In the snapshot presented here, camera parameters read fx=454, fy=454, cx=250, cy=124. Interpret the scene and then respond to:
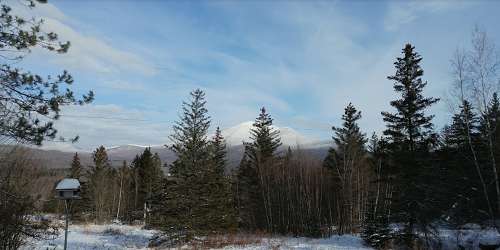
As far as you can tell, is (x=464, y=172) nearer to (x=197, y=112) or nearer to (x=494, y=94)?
(x=494, y=94)

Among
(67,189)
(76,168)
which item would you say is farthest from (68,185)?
(76,168)

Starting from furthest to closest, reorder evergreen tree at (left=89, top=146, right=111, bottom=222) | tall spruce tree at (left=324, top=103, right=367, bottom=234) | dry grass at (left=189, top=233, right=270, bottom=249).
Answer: evergreen tree at (left=89, top=146, right=111, bottom=222) → tall spruce tree at (left=324, top=103, right=367, bottom=234) → dry grass at (left=189, top=233, right=270, bottom=249)

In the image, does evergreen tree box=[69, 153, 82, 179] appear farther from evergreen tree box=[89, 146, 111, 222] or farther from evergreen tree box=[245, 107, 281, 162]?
evergreen tree box=[245, 107, 281, 162]

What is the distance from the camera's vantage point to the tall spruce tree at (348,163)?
1560 inches

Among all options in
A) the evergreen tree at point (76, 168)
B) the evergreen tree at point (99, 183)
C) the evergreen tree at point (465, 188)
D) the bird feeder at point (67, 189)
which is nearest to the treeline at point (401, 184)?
the evergreen tree at point (465, 188)

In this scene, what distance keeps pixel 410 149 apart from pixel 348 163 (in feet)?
46.9

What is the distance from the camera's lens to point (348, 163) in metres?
41.5

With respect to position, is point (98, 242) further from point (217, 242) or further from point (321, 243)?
point (321, 243)

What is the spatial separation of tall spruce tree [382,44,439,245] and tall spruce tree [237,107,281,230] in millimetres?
20173

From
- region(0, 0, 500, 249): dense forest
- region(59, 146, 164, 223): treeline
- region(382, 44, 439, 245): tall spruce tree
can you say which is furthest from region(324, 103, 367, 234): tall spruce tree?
region(59, 146, 164, 223): treeline

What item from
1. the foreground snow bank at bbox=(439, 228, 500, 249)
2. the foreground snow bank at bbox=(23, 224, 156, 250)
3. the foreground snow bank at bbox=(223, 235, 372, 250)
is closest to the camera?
the foreground snow bank at bbox=(23, 224, 156, 250)

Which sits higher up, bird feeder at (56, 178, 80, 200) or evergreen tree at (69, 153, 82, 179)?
evergreen tree at (69, 153, 82, 179)

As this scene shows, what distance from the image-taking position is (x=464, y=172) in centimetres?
2547

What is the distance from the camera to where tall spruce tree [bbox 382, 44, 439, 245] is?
2534 centimetres
